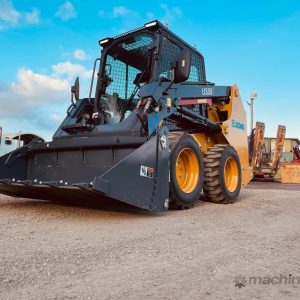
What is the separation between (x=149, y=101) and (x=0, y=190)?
2.73m

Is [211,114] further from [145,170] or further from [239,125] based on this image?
[145,170]

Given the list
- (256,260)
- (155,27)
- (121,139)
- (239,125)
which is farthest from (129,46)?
(256,260)

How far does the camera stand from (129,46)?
277 inches

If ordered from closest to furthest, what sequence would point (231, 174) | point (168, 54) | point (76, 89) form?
1. point (168, 54)
2. point (76, 89)
3. point (231, 174)

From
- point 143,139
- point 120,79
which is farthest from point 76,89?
point 143,139

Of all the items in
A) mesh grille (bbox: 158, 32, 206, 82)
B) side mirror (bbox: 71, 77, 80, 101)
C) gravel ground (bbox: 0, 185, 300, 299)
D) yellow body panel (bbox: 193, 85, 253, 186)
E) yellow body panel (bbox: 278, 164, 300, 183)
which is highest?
mesh grille (bbox: 158, 32, 206, 82)

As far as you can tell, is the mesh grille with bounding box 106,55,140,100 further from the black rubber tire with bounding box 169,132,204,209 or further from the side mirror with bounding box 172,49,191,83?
the black rubber tire with bounding box 169,132,204,209

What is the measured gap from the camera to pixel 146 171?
4.91m

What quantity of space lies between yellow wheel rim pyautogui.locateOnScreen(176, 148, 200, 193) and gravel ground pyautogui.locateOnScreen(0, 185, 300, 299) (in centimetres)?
61

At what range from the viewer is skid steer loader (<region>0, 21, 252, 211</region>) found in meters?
4.95

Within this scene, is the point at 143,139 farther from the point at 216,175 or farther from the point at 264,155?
the point at 264,155

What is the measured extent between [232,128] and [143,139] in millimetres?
3302
